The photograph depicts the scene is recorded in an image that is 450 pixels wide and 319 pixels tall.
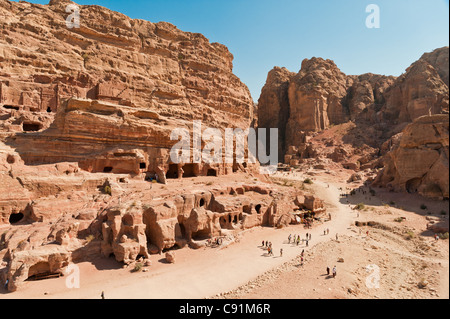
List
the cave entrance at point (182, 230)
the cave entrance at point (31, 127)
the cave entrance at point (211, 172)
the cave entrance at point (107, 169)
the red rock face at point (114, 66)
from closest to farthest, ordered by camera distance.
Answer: the cave entrance at point (182, 230) → the cave entrance at point (107, 169) → the cave entrance at point (31, 127) → the red rock face at point (114, 66) → the cave entrance at point (211, 172)

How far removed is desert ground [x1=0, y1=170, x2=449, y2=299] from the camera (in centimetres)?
1127

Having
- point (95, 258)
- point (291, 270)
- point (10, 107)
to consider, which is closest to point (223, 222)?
point (291, 270)

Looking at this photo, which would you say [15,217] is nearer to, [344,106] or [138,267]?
[138,267]

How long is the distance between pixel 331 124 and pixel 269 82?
23.2 m

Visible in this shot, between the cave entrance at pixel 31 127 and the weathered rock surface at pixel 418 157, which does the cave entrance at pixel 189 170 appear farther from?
the weathered rock surface at pixel 418 157

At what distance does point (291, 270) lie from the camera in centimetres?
1398

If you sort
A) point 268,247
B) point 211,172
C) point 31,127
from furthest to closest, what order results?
point 211,172
point 31,127
point 268,247

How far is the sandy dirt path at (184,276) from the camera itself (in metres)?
11.1

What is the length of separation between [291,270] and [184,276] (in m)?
6.21

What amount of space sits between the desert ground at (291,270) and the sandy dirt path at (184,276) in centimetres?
4

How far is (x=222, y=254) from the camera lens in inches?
614

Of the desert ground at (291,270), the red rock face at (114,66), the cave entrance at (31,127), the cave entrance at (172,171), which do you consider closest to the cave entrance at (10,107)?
the red rock face at (114,66)

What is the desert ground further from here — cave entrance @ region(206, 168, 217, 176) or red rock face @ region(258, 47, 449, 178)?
red rock face @ region(258, 47, 449, 178)

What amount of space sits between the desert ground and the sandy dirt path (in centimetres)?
4
